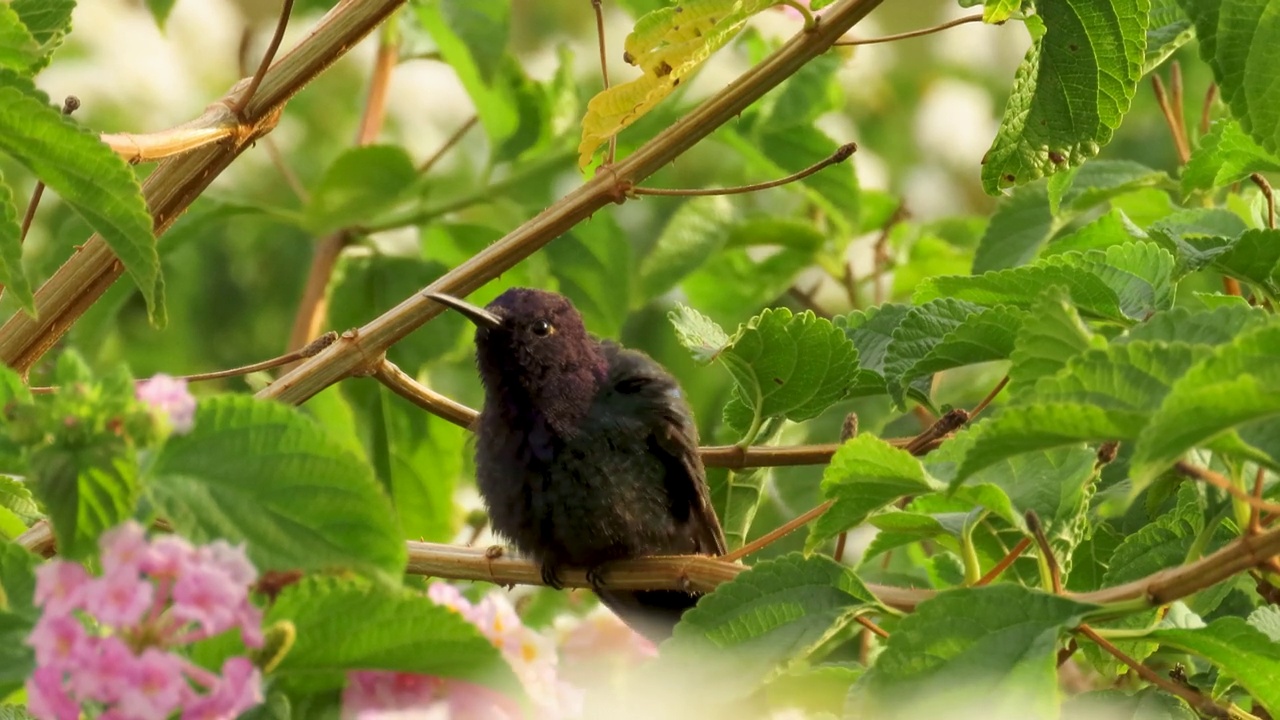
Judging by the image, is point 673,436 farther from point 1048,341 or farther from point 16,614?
point 16,614

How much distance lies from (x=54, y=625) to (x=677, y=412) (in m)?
1.68

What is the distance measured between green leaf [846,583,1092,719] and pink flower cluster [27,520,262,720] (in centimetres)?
59

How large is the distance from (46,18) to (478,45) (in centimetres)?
132

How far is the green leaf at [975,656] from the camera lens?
1.34 m

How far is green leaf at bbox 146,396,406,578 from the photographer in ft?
3.99

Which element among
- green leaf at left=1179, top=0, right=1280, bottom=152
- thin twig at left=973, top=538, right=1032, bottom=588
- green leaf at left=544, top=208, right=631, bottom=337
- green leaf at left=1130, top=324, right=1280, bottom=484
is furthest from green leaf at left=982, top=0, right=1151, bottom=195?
green leaf at left=544, top=208, right=631, bottom=337

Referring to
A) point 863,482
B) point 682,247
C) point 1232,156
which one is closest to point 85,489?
point 863,482

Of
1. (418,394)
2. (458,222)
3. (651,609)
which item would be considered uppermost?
(458,222)

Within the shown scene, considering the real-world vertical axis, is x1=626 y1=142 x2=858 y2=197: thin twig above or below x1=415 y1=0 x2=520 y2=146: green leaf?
below

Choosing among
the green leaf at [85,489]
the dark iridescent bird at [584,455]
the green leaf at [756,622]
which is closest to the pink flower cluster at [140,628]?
the green leaf at [85,489]

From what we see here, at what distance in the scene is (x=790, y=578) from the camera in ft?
5.14

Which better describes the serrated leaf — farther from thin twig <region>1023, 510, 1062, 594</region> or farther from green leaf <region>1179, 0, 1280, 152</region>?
green leaf <region>1179, 0, 1280, 152</region>

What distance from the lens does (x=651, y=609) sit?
2.82 metres

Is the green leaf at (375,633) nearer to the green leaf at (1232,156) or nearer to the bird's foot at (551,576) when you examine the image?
the bird's foot at (551,576)
